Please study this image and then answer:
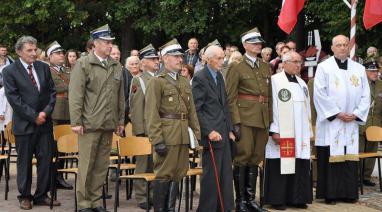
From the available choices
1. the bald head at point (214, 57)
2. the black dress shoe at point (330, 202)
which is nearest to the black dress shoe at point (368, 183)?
the black dress shoe at point (330, 202)

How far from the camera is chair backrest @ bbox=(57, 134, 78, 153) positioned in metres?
8.82

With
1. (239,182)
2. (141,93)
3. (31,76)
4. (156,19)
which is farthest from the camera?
(156,19)

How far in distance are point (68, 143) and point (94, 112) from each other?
834mm

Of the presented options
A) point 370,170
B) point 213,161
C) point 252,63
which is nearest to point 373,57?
point 370,170

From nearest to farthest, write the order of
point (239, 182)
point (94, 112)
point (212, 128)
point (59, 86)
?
1. point (212, 128)
2. point (94, 112)
3. point (239, 182)
4. point (59, 86)

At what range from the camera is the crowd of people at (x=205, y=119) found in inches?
306

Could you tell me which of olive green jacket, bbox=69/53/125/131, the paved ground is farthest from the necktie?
the paved ground

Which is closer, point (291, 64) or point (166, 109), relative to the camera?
point (166, 109)

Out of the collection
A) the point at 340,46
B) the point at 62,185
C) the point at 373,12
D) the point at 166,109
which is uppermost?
the point at 373,12

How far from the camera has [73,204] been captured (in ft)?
30.4

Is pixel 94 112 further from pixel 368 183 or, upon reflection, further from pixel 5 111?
pixel 368 183

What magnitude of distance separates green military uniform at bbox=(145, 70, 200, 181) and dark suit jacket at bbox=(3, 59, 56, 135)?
1946mm

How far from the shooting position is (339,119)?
9.80 meters

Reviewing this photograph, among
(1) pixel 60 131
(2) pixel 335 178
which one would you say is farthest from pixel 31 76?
(2) pixel 335 178
